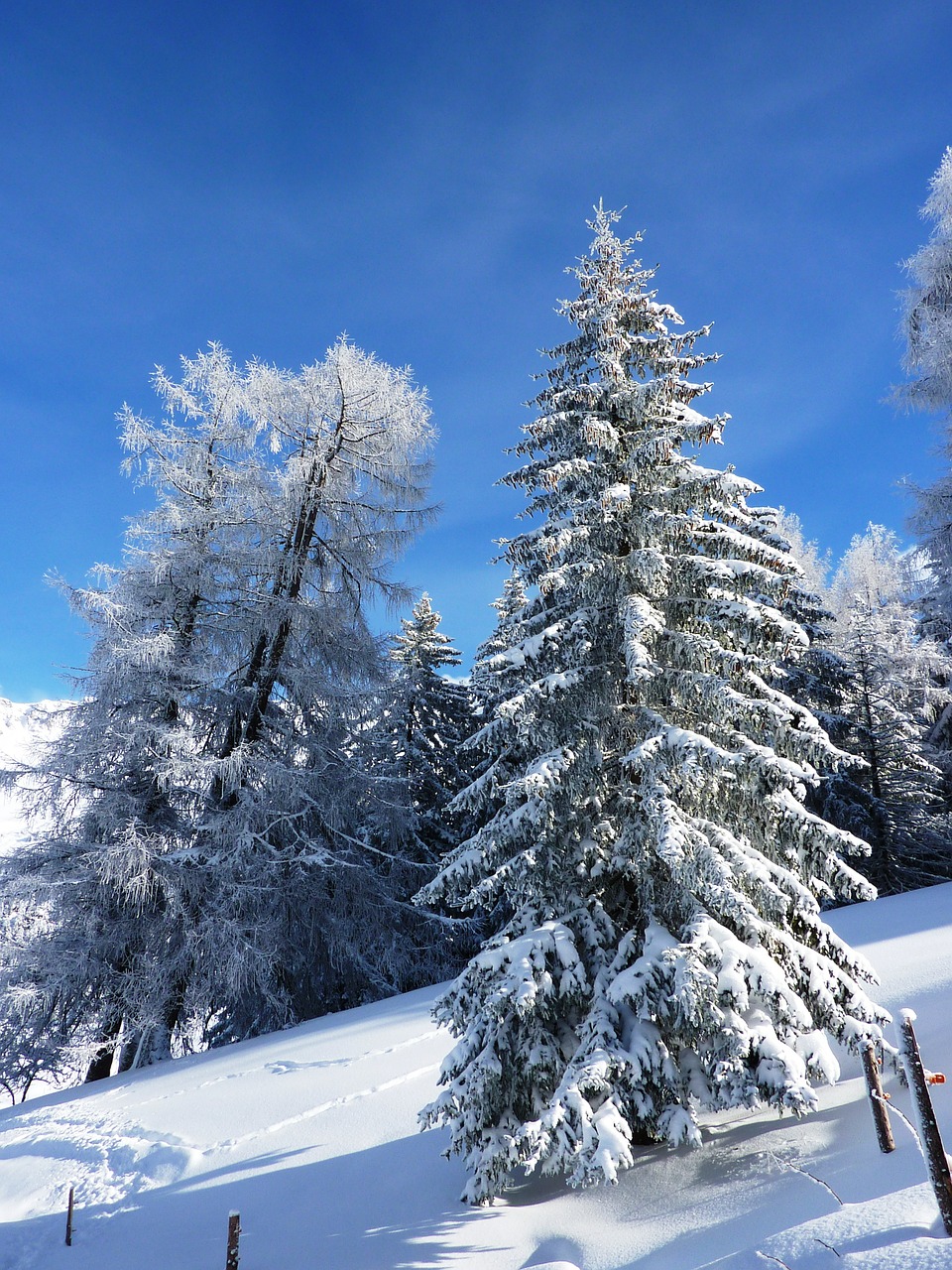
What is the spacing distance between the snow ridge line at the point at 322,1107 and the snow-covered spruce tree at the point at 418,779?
4703mm

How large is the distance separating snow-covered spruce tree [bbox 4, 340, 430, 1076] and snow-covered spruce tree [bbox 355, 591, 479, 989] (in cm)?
58

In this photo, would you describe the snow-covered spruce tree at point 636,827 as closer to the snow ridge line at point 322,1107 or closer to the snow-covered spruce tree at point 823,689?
the snow ridge line at point 322,1107

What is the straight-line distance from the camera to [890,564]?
25.5 metres

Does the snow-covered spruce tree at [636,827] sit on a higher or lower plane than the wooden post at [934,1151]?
higher

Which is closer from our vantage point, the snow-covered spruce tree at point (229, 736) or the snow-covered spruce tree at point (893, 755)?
the snow-covered spruce tree at point (229, 736)

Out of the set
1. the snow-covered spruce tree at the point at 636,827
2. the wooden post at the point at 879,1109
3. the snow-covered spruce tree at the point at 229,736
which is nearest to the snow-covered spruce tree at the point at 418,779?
the snow-covered spruce tree at the point at 229,736

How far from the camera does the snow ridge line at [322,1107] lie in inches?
305

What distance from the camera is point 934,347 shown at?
12.2 m

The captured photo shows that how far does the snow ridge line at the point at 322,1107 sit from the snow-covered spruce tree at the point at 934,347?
12493 millimetres

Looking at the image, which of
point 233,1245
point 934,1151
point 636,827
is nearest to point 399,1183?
point 233,1245

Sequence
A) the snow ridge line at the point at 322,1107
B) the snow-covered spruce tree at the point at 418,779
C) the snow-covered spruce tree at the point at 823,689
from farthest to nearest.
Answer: the snow-covered spruce tree at the point at 823,689
the snow-covered spruce tree at the point at 418,779
the snow ridge line at the point at 322,1107

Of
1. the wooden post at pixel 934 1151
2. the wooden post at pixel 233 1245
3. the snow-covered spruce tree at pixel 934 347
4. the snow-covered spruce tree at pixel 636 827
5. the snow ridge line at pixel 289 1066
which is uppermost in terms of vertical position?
the snow-covered spruce tree at pixel 934 347

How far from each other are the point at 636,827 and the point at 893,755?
15.5 m

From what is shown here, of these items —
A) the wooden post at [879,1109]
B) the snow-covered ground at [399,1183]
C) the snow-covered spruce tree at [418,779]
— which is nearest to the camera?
the snow-covered ground at [399,1183]
